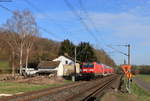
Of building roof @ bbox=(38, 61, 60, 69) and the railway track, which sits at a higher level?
building roof @ bbox=(38, 61, 60, 69)

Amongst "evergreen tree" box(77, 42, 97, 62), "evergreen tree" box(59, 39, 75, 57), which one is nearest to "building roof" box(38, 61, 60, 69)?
"evergreen tree" box(77, 42, 97, 62)

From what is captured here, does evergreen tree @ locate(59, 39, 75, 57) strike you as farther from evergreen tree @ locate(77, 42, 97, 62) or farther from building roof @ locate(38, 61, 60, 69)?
building roof @ locate(38, 61, 60, 69)

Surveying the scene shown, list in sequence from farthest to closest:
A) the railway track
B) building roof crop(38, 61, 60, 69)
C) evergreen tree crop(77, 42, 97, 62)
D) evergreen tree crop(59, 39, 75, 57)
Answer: evergreen tree crop(59, 39, 75, 57) → evergreen tree crop(77, 42, 97, 62) → building roof crop(38, 61, 60, 69) → the railway track

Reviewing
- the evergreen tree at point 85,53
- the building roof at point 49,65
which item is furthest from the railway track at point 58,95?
the evergreen tree at point 85,53

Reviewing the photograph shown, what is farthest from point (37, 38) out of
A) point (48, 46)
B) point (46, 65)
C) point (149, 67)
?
point (149, 67)

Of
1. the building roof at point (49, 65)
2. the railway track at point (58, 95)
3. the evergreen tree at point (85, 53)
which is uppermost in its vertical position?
the evergreen tree at point (85, 53)

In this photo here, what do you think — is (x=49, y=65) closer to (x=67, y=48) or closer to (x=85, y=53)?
(x=85, y=53)

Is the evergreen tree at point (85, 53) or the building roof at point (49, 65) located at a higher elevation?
the evergreen tree at point (85, 53)

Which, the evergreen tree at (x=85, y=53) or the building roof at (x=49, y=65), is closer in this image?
the building roof at (x=49, y=65)

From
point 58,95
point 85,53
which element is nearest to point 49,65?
point 85,53

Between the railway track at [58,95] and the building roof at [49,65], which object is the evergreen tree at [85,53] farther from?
the railway track at [58,95]

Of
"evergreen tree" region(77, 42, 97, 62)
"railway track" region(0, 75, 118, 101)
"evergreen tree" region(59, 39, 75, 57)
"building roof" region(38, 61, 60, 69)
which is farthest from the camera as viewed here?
"evergreen tree" region(59, 39, 75, 57)

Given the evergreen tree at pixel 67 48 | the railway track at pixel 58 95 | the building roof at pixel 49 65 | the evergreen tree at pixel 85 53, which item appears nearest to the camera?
the railway track at pixel 58 95

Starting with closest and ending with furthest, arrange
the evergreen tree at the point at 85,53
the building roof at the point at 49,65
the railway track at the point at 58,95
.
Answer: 1. the railway track at the point at 58,95
2. the building roof at the point at 49,65
3. the evergreen tree at the point at 85,53
